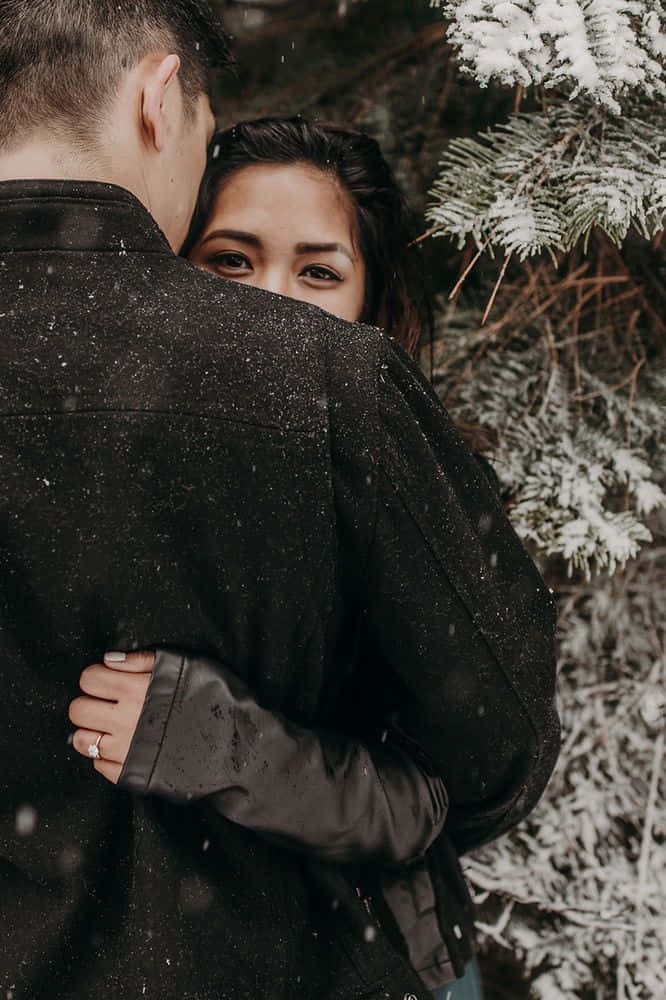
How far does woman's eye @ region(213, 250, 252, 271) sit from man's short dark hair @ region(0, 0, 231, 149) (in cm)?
55

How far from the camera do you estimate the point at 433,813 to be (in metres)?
1.28

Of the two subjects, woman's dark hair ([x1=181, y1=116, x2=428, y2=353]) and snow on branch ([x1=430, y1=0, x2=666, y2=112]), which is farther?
woman's dark hair ([x1=181, y1=116, x2=428, y2=353])

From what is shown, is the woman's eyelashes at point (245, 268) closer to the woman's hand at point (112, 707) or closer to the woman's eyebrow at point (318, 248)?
the woman's eyebrow at point (318, 248)

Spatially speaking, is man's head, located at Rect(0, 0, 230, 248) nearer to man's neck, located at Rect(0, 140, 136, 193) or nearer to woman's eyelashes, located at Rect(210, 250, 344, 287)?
man's neck, located at Rect(0, 140, 136, 193)

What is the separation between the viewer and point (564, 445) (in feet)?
5.62

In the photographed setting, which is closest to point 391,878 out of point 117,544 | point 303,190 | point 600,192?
point 117,544

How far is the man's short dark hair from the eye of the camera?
1.13 m

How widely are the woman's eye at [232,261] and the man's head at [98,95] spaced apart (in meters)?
0.47

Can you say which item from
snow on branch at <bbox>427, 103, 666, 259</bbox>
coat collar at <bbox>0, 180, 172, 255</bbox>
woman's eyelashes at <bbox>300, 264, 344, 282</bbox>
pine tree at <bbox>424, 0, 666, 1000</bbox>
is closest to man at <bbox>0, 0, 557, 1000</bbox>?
coat collar at <bbox>0, 180, 172, 255</bbox>

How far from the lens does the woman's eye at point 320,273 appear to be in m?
1.79

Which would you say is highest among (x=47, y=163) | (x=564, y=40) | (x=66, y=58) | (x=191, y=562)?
(x=564, y=40)

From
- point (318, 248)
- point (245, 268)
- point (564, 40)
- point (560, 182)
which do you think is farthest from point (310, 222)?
point (564, 40)

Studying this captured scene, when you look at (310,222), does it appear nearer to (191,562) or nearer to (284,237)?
(284,237)

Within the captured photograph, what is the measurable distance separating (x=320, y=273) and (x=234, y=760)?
1.07 meters
